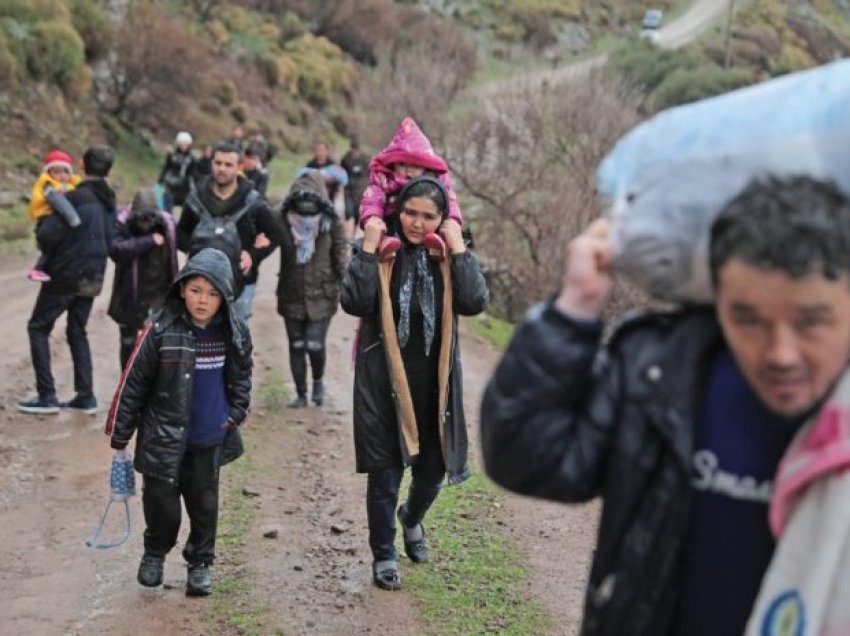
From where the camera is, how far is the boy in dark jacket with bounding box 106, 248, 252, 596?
530 centimetres

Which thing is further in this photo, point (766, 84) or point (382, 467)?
point (382, 467)

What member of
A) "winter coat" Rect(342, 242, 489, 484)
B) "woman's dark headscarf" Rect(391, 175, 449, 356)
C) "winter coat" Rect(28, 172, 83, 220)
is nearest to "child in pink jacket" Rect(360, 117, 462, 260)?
"woman's dark headscarf" Rect(391, 175, 449, 356)

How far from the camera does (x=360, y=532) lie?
22.6ft

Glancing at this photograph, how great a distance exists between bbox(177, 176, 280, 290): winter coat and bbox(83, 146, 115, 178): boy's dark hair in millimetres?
734

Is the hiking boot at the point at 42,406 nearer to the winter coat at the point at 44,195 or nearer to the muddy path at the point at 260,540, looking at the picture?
the muddy path at the point at 260,540

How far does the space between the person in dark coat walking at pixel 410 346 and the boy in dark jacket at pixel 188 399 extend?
23.1 inches

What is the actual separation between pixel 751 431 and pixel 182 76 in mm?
30480

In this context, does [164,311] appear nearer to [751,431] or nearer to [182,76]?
[751,431]

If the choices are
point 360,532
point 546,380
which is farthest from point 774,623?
point 360,532

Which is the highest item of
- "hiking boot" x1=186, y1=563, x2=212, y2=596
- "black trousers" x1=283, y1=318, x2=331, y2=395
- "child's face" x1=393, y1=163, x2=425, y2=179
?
"child's face" x1=393, y1=163, x2=425, y2=179

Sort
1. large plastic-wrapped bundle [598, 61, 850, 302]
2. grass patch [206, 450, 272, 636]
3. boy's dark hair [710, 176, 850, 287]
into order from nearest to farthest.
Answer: boy's dark hair [710, 176, 850, 287] → large plastic-wrapped bundle [598, 61, 850, 302] → grass patch [206, 450, 272, 636]

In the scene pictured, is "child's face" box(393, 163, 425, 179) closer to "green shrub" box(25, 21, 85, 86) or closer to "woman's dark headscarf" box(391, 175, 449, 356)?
"woman's dark headscarf" box(391, 175, 449, 356)

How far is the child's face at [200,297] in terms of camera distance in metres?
5.31

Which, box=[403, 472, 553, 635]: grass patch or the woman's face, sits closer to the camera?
the woman's face
